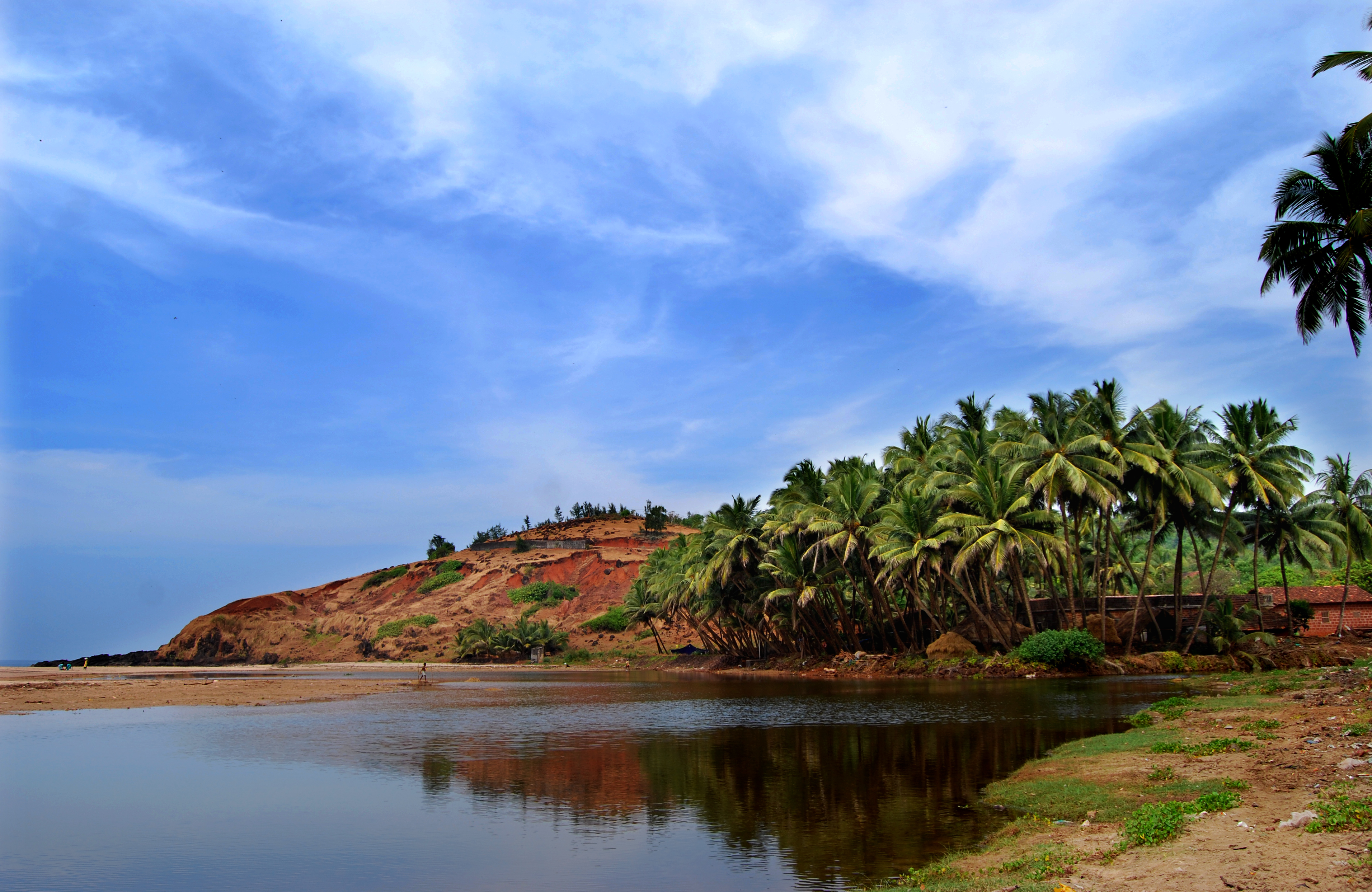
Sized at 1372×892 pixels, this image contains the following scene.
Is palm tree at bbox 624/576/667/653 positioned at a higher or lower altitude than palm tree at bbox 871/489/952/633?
lower

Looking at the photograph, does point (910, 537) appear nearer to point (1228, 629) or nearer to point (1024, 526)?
point (1024, 526)

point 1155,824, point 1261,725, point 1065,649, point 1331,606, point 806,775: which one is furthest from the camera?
point 1331,606

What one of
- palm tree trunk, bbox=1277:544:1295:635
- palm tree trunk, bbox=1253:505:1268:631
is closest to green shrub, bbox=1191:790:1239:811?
palm tree trunk, bbox=1253:505:1268:631

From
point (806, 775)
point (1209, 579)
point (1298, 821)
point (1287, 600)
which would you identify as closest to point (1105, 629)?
point (1209, 579)

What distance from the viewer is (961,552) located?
39.6m

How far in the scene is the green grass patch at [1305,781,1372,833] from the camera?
799 centimetres

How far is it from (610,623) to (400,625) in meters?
23.8

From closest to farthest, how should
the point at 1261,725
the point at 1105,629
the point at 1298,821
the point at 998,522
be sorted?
the point at 1298,821 → the point at 1261,725 → the point at 998,522 → the point at 1105,629

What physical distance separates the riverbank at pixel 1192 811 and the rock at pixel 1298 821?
103 mm

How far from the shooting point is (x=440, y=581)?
4309 inches

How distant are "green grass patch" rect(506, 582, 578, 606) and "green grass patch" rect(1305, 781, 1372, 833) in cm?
9174

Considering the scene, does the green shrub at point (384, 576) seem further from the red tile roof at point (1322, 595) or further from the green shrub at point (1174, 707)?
the green shrub at point (1174, 707)

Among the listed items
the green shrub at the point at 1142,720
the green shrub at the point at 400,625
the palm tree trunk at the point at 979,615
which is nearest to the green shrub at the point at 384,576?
the green shrub at the point at 400,625

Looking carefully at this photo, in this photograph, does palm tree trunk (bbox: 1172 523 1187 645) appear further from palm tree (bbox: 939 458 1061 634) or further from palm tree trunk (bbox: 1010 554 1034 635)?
palm tree trunk (bbox: 1010 554 1034 635)
